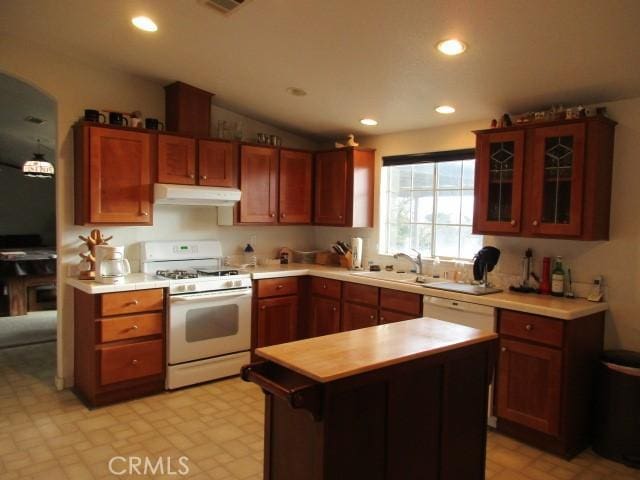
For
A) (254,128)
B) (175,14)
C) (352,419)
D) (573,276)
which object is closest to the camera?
(352,419)

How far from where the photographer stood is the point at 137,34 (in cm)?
316

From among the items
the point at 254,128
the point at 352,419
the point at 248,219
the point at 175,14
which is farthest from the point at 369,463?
the point at 254,128

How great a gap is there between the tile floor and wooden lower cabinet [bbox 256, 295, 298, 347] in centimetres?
56

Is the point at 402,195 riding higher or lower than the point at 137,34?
lower

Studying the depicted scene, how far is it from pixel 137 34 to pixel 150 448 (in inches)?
106

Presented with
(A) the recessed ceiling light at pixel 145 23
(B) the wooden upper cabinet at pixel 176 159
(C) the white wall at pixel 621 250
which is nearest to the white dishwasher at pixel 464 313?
(C) the white wall at pixel 621 250

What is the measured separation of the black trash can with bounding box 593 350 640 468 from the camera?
2709 millimetres

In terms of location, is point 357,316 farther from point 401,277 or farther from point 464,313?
point 464,313

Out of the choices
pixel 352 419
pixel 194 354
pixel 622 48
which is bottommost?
pixel 194 354

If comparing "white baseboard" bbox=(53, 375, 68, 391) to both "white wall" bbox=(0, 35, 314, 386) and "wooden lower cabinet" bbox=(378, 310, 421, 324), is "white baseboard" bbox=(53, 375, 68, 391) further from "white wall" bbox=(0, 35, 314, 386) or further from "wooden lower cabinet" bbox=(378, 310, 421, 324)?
"wooden lower cabinet" bbox=(378, 310, 421, 324)

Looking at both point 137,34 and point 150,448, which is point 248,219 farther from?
point 150,448

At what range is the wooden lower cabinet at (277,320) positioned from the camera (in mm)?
4223

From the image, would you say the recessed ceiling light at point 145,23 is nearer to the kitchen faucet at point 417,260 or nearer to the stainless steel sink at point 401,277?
the stainless steel sink at point 401,277

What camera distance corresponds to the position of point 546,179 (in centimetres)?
311
